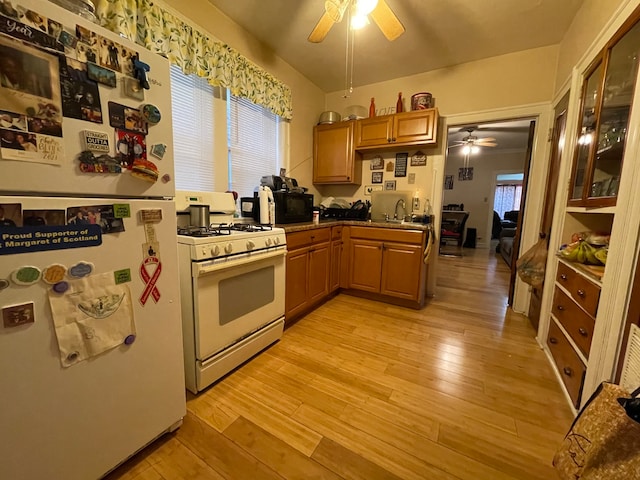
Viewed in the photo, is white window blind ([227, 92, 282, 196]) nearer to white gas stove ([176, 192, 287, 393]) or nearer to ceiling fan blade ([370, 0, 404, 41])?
white gas stove ([176, 192, 287, 393])

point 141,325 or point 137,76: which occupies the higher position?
point 137,76

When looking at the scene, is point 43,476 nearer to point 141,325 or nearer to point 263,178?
point 141,325

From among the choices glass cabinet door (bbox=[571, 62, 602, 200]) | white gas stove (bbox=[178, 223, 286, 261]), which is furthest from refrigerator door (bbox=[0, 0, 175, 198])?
glass cabinet door (bbox=[571, 62, 602, 200])

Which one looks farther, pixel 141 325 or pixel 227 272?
pixel 227 272

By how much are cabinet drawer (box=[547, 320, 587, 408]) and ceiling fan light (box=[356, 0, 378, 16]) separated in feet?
7.52

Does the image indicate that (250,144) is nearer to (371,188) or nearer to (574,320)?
(371,188)

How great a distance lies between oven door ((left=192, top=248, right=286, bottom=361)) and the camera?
1395 mm

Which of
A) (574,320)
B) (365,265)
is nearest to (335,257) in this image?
(365,265)

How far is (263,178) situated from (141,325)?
1831mm

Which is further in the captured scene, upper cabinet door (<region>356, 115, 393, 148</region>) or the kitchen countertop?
upper cabinet door (<region>356, 115, 393, 148</region>)

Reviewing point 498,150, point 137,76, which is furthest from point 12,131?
point 498,150

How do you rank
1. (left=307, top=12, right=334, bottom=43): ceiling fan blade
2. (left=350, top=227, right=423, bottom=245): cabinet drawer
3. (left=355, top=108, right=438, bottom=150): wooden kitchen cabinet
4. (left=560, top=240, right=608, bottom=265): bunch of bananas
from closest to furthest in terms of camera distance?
(left=560, top=240, right=608, bottom=265): bunch of bananas → (left=307, top=12, right=334, bottom=43): ceiling fan blade → (left=350, top=227, right=423, bottom=245): cabinet drawer → (left=355, top=108, right=438, bottom=150): wooden kitchen cabinet

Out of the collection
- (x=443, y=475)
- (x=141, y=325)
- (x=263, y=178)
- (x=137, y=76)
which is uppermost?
(x=137, y=76)

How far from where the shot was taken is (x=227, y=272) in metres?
1.51
